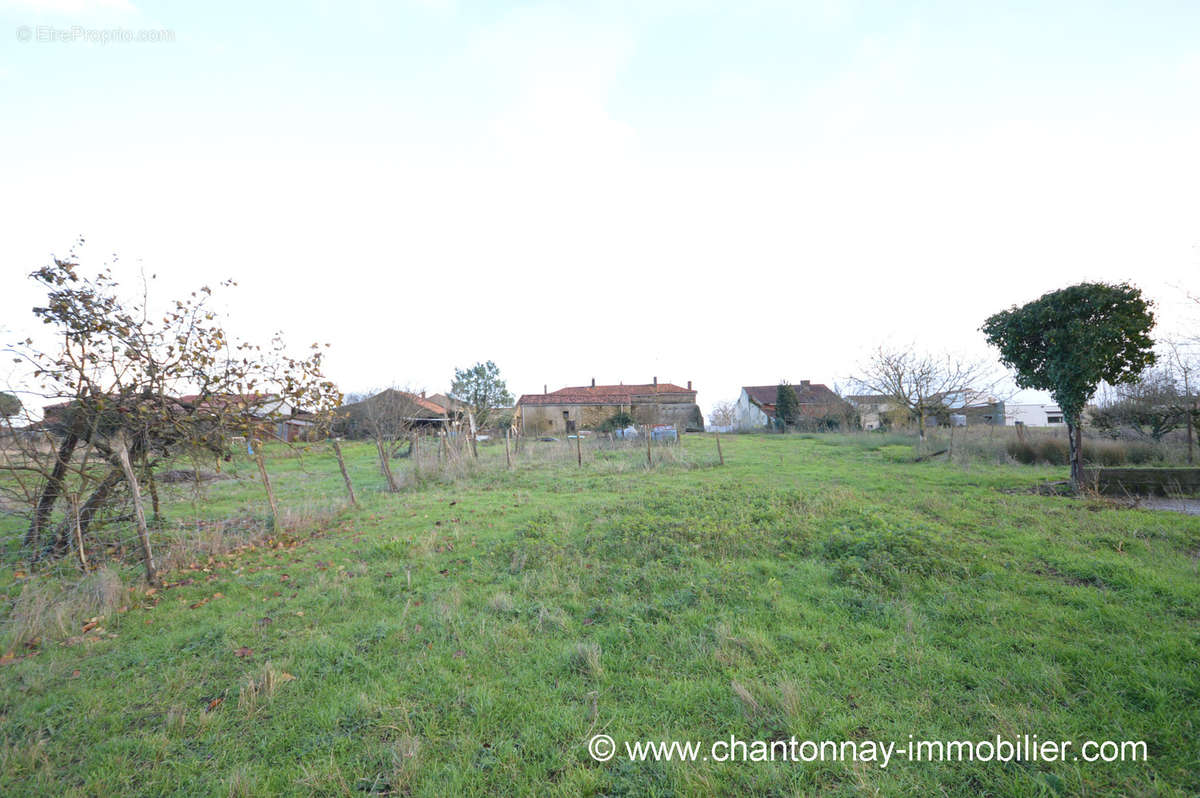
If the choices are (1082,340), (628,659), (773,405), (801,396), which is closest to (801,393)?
(801,396)

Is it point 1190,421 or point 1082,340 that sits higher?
point 1082,340

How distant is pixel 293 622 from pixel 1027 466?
17.4m

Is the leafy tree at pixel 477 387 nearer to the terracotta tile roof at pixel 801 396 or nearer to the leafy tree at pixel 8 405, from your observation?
the terracotta tile roof at pixel 801 396

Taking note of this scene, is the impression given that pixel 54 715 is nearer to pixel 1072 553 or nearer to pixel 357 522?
pixel 357 522

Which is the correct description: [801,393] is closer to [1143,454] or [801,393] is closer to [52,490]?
[1143,454]

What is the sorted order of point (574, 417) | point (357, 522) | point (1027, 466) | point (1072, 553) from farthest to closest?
point (574, 417) < point (1027, 466) < point (357, 522) < point (1072, 553)

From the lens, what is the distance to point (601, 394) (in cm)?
4941

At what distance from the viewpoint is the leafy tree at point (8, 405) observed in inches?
217

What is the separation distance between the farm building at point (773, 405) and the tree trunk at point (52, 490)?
37.7 metres

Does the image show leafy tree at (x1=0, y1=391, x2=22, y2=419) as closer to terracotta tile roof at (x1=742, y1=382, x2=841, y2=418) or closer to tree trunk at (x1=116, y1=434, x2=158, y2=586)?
tree trunk at (x1=116, y1=434, x2=158, y2=586)

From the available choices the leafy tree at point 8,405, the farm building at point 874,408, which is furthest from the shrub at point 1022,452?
the leafy tree at point 8,405

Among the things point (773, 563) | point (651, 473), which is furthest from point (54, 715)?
point (651, 473)

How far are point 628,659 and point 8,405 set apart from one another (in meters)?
7.74

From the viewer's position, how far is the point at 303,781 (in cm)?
264
